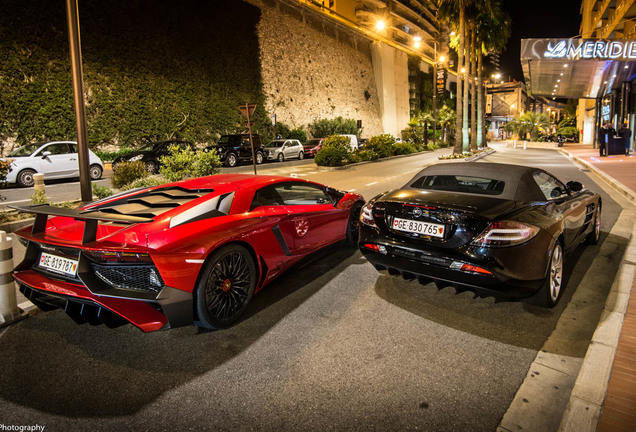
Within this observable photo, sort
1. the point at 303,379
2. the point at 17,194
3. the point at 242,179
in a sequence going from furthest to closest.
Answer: the point at 17,194 < the point at 242,179 < the point at 303,379

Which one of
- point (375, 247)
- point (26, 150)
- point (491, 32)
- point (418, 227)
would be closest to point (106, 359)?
point (375, 247)

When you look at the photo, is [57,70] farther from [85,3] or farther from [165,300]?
[165,300]

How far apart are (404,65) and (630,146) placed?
4008cm

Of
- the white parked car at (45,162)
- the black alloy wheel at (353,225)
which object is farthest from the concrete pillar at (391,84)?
the black alloy wheel at (353,225)

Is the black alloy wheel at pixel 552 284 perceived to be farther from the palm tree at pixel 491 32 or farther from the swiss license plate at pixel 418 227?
the palm tree at pixel 491 32

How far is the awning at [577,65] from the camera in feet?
59.6

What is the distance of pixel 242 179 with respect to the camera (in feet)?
15.4

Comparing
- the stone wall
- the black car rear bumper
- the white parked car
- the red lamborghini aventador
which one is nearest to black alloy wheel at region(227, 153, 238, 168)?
the white parked car

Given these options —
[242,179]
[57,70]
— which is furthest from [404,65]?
[242,179]

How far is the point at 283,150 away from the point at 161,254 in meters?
25.2

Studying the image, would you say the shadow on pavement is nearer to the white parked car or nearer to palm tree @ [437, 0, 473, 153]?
the white parked car

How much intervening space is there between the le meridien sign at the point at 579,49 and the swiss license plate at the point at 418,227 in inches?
740

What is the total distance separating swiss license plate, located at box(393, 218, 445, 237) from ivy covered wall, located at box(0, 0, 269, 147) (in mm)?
21365

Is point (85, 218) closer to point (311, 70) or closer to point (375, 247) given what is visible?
point (375, 247)
